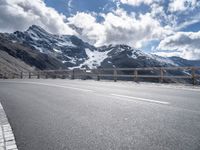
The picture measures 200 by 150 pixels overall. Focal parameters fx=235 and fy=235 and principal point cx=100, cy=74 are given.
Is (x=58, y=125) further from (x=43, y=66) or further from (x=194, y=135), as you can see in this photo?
(x=43, y=66)

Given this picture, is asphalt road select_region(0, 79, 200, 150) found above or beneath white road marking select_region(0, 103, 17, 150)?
above

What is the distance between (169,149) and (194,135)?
2.80 feet

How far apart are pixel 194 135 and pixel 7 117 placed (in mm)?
4484

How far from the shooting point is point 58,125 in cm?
495

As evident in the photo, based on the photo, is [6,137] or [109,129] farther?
[109,129]

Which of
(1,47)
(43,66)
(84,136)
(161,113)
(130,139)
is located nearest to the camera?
(130,139)

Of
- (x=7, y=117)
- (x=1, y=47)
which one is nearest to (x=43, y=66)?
(x=1, y=47)

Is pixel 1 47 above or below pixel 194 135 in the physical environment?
above

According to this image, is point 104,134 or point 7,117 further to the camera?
point 7,117

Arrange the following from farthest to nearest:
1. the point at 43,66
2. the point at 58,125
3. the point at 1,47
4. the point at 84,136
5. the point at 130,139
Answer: the point at 43,66
the point at 1,47
the point at 58,125
the point at 84,136
the point at 130,139

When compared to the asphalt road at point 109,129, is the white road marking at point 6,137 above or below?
below

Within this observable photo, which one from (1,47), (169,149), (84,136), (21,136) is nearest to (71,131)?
(84,136)

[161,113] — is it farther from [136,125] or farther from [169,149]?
[169,149]

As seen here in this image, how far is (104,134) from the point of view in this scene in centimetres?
418
